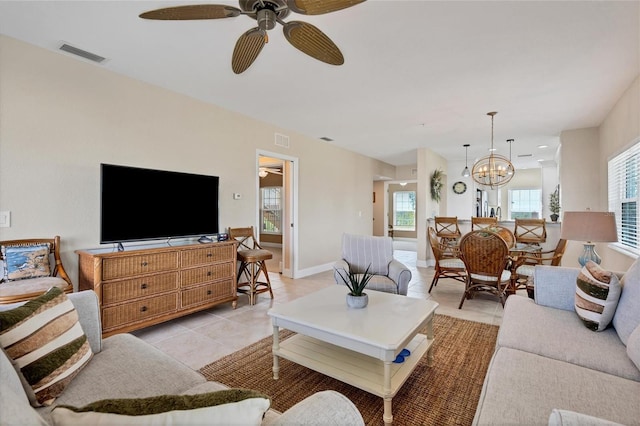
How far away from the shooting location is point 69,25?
7.39 feet

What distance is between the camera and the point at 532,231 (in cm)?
507

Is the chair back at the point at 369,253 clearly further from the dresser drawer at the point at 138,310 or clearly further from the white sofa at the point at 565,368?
the dresser drawer at the point at 138,310

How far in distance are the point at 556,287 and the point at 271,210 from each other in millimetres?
7733

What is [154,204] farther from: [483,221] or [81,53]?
[483,221]

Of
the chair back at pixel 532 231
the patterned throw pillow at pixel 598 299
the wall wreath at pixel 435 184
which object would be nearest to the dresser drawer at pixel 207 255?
the patterned throw pillow at pixel 598 299

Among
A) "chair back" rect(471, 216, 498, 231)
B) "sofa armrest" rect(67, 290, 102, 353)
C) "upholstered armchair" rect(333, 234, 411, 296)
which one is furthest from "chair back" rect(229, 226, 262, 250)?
"chair back" rect(471, 216, 498, 231)

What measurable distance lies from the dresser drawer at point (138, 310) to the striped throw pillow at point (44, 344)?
139 centimetres

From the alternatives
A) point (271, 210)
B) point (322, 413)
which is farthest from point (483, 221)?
point (271, 210)

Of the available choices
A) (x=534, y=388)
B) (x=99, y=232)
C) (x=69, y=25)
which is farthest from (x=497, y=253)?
(x=69, y=25)

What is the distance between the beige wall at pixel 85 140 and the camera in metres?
2.47

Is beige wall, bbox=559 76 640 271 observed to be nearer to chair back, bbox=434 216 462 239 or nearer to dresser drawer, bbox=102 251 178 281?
chair back, bbox=434 216 462 239

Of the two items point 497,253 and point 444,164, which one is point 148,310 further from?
point 444,164

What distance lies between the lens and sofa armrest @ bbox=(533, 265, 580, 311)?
7.26 ft

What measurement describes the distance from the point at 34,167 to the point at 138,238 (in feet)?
3.26
